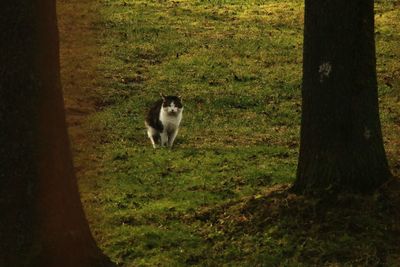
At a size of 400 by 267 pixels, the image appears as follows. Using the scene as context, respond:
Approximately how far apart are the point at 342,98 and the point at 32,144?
15.3 feet

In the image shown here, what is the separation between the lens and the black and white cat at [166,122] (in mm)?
18438

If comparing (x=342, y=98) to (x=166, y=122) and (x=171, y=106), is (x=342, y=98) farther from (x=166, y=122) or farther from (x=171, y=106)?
(x=171, y=106)

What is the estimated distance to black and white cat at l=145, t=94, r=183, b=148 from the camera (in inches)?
726

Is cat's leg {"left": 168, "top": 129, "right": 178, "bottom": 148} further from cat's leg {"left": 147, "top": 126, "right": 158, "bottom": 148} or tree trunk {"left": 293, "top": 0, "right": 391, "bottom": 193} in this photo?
tree trunk {"left": 293, "top": 0, "right": 391, "bottom": 193}

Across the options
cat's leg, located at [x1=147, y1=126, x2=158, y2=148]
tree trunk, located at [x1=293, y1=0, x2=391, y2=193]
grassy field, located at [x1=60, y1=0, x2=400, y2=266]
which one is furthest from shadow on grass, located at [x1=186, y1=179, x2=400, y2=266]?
cat's leg, located at [x1=147, y1=126, x2=158, y2=148]

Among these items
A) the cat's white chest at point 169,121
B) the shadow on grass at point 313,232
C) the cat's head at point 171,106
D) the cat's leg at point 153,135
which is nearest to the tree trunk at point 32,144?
the shadow on grass at point 313,232

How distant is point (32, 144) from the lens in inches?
313

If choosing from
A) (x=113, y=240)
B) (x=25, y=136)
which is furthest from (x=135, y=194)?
(x=25, y=136)

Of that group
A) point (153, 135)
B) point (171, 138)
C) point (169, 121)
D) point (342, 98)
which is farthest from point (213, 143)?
point (342, 98)

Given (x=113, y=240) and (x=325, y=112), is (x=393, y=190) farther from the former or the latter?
(x=113, y=240)

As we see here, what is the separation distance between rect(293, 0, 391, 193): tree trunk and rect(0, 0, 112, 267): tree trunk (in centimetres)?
402

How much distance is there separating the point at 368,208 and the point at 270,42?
21.4 metres

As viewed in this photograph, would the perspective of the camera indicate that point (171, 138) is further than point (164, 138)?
Yes

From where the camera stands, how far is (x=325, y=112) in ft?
34.2
